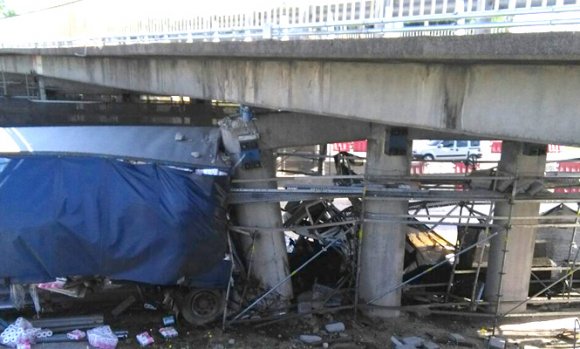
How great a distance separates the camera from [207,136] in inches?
387

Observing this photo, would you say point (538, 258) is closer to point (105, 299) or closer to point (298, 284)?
point (298, 284)

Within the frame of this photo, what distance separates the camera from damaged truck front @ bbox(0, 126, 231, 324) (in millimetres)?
7113

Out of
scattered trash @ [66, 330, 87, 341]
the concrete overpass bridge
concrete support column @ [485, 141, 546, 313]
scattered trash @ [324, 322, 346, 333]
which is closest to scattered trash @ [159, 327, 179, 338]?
scattered trash @ [66, 330, 87, 341]

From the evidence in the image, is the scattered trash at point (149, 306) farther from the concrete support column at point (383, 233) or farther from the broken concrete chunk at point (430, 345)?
the broken concrete chunk at point (430, 345)

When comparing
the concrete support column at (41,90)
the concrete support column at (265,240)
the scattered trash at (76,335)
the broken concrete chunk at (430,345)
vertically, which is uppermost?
the concrete support column at (41,90)

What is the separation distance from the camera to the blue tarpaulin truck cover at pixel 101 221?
710cm

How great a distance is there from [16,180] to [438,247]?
756 centimetres

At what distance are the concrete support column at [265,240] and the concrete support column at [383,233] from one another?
1.42 m

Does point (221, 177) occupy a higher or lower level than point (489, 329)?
higher

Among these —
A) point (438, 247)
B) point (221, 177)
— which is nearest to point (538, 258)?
point (438, 247)

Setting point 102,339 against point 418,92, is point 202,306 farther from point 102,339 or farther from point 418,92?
point 418,92

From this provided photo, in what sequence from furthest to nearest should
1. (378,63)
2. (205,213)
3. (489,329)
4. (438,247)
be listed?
(438,247), (489,329), (205,213), (378,63)

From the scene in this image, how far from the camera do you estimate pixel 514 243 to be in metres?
8.82

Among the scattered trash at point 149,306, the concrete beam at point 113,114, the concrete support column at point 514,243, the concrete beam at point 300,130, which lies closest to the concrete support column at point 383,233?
the concrete beam at point 300,130
